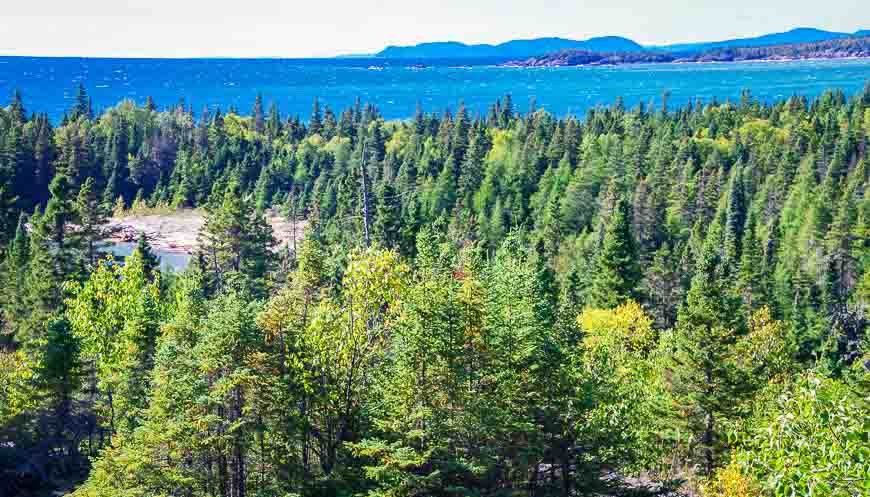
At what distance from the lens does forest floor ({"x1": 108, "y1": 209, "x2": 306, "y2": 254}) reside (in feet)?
408

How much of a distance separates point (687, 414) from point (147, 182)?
448 ft

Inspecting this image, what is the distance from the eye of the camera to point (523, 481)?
94.2ft

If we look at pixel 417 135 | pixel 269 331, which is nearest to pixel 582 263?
pixel 269 331

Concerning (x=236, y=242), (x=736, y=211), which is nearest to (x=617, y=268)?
(x=236, y=242)

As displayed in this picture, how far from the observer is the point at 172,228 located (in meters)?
134

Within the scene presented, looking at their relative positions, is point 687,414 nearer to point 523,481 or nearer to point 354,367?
point 523,481

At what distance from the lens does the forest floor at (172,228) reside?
124 meters

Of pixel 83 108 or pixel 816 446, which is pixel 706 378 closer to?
pixel 816 446

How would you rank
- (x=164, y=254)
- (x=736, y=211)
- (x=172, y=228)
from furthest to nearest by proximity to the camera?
(x=172, y=228), (x=164, y=254), (x=736, y=211)

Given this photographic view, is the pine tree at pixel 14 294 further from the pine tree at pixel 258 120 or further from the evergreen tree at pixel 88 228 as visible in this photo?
the pine tree at pixel 258 120

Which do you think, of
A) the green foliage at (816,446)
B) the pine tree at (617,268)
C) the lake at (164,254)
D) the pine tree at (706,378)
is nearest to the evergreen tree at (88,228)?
the pine tree at (617,268)

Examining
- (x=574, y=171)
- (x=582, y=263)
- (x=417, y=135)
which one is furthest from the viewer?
(x=417, y=135)

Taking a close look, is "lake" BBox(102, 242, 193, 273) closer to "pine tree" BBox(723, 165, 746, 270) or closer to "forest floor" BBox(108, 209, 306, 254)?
"forest floor" BBox(108, 209, 306, 254)

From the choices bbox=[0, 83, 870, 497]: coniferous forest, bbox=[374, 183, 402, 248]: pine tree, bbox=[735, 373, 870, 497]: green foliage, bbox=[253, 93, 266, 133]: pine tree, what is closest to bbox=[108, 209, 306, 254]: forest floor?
bbox=[253, 93, 266, 133]: pine tree
